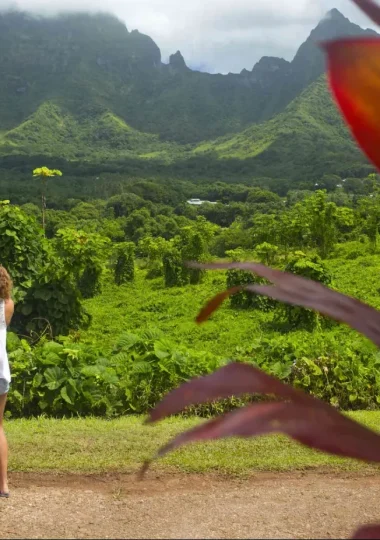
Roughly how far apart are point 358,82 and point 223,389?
0.48ft

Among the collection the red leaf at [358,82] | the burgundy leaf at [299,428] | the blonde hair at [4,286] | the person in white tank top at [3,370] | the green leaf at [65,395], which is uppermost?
the red leaf at [358,82]

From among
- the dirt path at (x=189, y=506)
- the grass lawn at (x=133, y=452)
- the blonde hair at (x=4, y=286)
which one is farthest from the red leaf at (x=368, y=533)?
the grass lawn at (x=133, y=452)

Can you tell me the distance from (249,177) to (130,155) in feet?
87.8

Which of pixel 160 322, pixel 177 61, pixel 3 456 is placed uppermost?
pixel 177 61

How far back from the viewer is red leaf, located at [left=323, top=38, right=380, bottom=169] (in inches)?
10.8

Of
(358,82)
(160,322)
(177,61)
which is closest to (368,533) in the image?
(358,82)

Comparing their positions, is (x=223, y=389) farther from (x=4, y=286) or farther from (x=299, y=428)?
(x=4, y=286)

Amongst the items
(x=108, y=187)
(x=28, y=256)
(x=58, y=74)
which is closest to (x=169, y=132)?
(x=58, y=74)

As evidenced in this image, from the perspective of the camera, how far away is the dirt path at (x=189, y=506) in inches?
108

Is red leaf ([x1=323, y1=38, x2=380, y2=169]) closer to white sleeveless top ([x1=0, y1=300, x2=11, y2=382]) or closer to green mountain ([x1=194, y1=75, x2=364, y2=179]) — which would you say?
white sleeveless top ([x1=0, y1=300, x2=11, y2=382])

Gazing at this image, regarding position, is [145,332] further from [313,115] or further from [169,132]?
[169,132]

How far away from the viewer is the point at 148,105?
115 meters

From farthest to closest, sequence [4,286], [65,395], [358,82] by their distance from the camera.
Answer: [65,395] → [4,286] → [358,82]

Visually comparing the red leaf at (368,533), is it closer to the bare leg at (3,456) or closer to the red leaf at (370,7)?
the red leaf at (370,7)
